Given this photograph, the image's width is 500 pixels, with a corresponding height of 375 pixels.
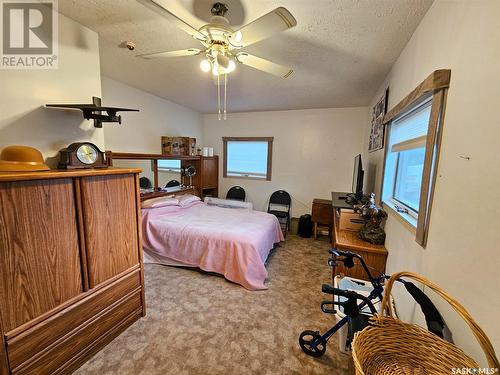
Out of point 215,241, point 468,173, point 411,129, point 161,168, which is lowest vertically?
point 215,241

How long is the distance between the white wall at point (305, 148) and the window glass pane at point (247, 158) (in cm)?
19

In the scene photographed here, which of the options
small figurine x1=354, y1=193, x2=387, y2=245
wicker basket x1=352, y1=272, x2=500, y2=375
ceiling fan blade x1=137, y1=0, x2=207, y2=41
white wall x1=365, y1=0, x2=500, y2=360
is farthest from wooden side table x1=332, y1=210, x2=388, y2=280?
ceiling fan blade x1=137, y1=0, x2=207, y2=41

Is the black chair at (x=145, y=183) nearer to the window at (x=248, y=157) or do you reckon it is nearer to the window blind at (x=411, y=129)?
the window at (x=248, y=157)

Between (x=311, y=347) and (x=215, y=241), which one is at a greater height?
(x=215, y=241)

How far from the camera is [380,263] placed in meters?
1.99

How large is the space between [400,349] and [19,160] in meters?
2.10

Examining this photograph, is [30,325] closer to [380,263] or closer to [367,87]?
[380,263]

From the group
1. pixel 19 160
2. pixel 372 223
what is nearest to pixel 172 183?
pixel 19 160

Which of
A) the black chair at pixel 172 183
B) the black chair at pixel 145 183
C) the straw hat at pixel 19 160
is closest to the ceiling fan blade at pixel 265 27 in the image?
the straw hat at pixel 19 160

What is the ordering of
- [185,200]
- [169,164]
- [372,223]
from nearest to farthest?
[372,223] → [185,200] → [169,164]

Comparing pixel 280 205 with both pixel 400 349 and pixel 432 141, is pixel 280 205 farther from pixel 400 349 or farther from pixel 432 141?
pixel 400 349

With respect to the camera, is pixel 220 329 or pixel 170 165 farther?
pixel 170 165

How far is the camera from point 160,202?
3182 millimetres

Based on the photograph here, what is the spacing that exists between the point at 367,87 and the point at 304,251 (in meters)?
2.52
